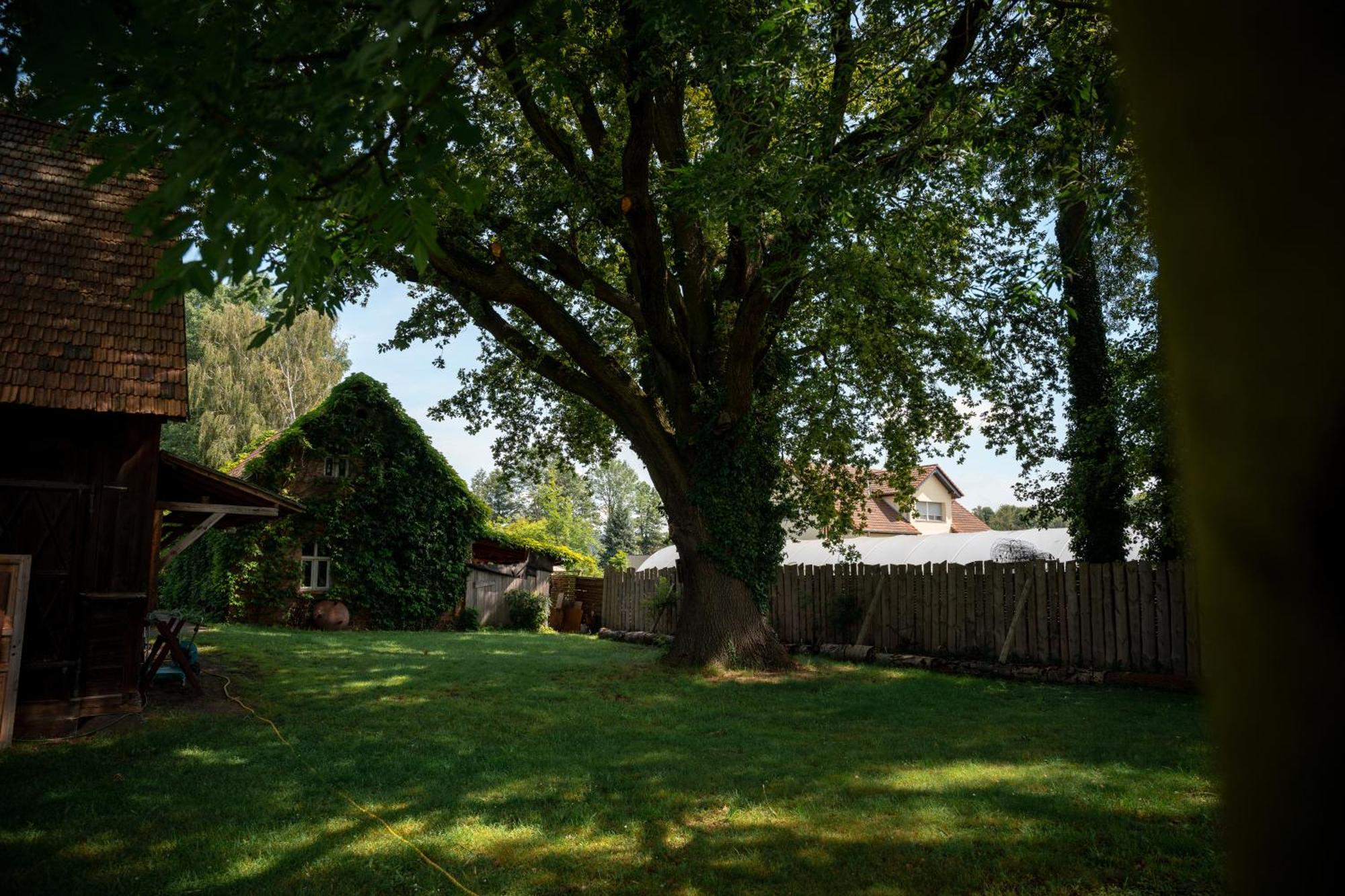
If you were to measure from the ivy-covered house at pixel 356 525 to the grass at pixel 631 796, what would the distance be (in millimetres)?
13706

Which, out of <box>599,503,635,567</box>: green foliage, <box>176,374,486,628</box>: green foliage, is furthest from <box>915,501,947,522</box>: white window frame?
<box>599,503,635,567</box>: green foliage

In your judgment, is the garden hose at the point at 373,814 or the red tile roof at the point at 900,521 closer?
the garden hose at the point at 373,814

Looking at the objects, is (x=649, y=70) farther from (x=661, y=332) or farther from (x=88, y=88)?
(x=88, y=88)

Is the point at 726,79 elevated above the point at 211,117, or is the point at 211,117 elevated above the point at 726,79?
the point at 726,79

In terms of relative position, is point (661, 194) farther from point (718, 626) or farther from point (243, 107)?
point (243, 107)

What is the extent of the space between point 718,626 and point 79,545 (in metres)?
8.75

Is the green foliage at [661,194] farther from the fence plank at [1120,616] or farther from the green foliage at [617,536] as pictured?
the green foliage at [617,536]

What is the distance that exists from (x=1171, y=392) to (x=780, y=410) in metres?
13.5

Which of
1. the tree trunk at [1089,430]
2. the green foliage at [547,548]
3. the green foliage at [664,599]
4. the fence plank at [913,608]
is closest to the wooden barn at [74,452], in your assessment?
the green foliage at [664,599]

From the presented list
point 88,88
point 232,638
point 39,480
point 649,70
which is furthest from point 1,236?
point 232,638

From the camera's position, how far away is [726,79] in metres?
7.88

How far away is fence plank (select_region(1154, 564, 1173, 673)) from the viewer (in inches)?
462

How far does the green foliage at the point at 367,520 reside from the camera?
23531mm

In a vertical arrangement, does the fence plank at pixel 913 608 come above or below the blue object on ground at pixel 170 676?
above
